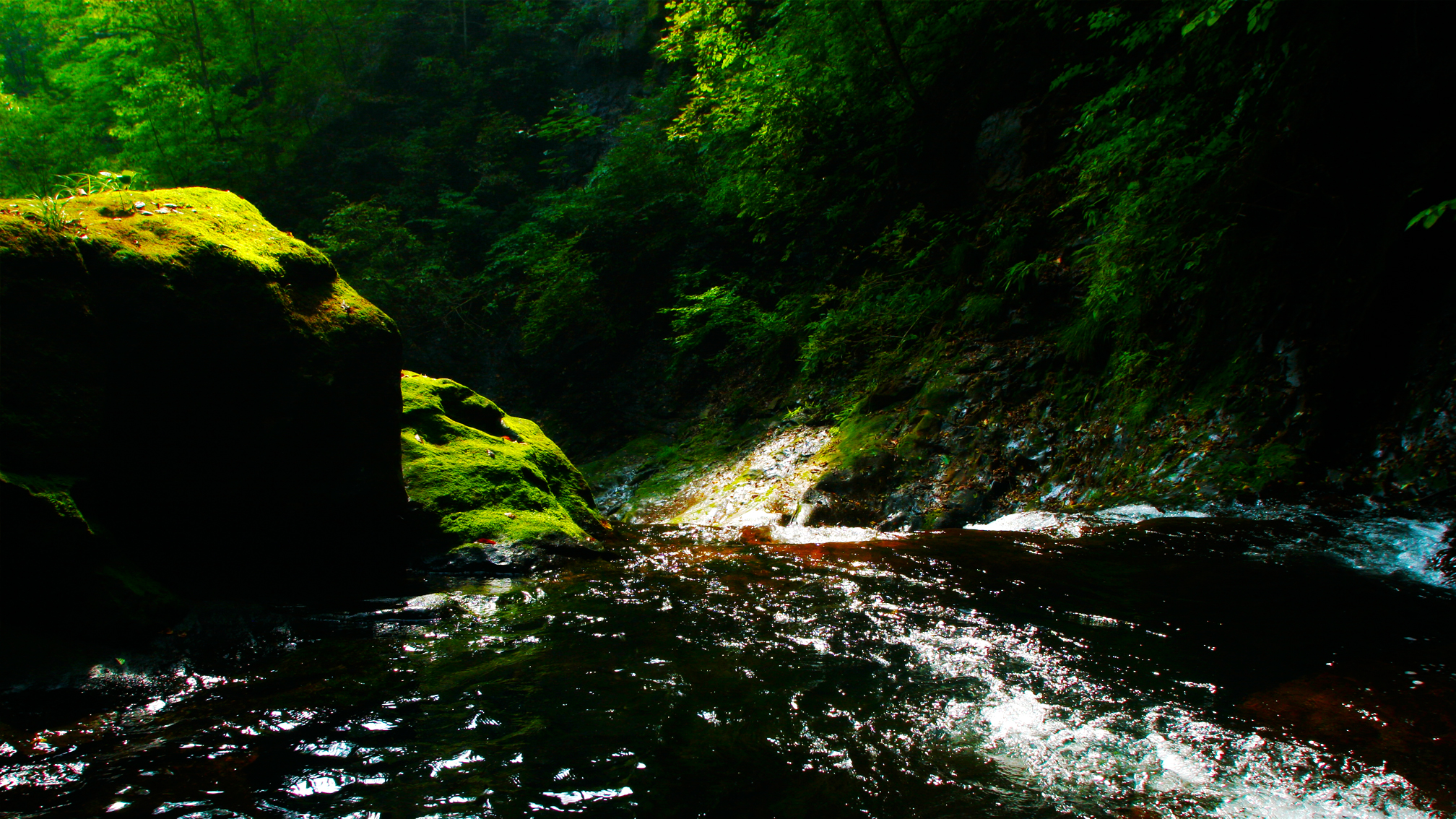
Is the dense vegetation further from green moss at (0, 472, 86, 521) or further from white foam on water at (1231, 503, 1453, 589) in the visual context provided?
green moss at (0, 472, 86, 521)

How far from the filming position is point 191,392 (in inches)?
153

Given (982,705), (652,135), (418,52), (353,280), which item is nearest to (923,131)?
(652,135)

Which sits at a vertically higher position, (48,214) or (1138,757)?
(48,214)

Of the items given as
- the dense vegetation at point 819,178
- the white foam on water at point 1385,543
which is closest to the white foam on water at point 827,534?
the dense vegetation at point 819,178

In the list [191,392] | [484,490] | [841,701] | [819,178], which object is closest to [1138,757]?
[841,701]

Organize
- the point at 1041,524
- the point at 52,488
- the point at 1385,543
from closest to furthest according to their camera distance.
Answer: the point at 52,488, the point at 1385,543, the point at 1041,524

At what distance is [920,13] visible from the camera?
9766 mm

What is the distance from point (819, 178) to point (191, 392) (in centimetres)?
962

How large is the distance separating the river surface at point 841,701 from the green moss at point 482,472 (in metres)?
1.33

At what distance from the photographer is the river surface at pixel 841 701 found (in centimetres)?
207

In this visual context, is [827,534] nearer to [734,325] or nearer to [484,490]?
[484,490]

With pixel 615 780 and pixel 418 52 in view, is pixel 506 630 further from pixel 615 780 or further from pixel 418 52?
pixel 418 52

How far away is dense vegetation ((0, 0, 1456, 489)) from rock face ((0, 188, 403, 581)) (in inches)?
232

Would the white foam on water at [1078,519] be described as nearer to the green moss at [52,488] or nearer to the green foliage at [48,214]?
the green moss at [52,488]
